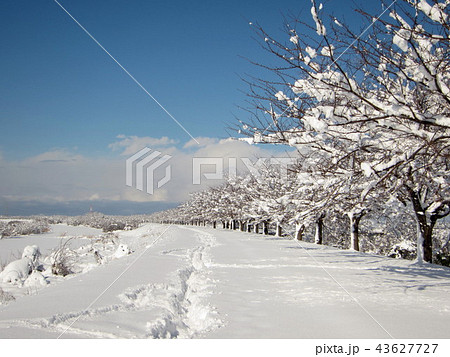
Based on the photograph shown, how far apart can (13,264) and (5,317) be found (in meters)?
8.99

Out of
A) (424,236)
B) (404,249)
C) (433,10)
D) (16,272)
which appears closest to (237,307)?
(433,10)

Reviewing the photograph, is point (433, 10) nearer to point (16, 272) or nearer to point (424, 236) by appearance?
point (424, 236)

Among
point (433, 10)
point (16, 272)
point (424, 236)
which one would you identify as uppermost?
point (433, 10)

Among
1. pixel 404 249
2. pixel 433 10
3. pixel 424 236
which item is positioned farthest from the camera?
pixel 404 249

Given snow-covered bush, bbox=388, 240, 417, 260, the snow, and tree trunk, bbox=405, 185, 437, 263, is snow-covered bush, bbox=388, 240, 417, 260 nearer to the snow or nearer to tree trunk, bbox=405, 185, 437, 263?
tree trunk, bbox=405, 185, 437, 263

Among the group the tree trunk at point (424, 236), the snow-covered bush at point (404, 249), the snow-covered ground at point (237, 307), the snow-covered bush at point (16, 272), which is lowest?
the snow-covered bush at point (404, 249)

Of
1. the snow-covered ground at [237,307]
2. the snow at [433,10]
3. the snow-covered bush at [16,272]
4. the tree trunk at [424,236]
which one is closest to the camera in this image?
the snow at [433,10]

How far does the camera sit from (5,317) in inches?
173

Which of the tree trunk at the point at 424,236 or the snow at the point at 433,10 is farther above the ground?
the snow at the point at 433,10

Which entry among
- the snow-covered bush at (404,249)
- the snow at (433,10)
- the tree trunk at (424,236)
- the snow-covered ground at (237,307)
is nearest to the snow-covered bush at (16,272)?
the snow-covered ground at (237,307)

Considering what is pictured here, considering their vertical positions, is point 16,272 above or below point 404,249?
above

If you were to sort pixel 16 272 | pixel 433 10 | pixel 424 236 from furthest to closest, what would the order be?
1. pixel 424 236
2. pixel 16 272
3. pixel 433 10

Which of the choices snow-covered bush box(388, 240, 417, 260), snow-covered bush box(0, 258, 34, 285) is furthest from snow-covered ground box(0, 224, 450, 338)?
snow-covered bush box(388, 240, 417, 260)

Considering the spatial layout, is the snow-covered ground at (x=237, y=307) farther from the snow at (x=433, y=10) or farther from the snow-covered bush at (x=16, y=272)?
the snow-covered bush at (x=16, y=272)
